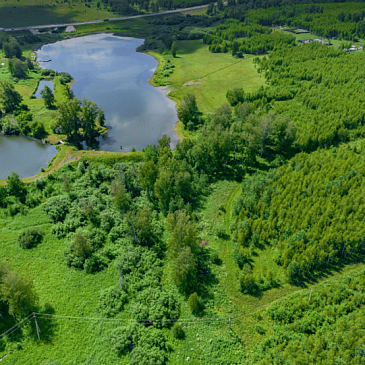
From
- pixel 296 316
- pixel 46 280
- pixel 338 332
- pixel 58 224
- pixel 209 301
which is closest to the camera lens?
pixel 338 332

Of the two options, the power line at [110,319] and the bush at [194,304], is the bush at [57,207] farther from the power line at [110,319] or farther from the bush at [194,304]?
the bush at [194,304]

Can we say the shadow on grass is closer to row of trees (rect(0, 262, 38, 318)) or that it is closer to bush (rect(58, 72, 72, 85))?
row of trees (rect(0, 262, 38, 318))

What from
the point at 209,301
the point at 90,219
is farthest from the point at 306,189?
the point at 90,219

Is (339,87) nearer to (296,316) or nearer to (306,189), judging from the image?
(306,189)

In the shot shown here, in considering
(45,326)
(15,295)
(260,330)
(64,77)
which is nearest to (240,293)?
(260,330)

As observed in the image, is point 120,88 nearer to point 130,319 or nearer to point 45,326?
point 45,326

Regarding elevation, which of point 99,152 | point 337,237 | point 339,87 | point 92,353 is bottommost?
point 92,353
